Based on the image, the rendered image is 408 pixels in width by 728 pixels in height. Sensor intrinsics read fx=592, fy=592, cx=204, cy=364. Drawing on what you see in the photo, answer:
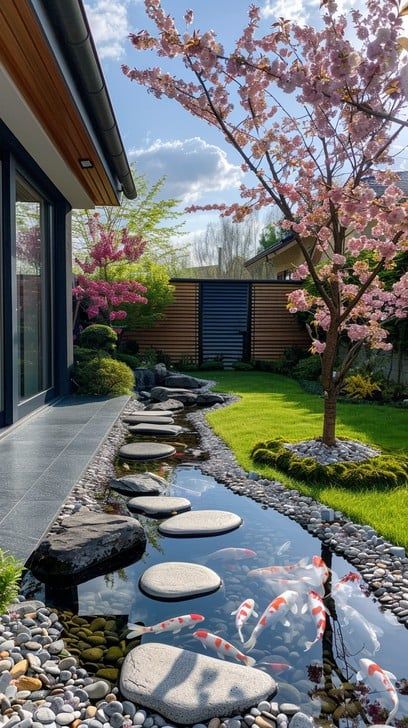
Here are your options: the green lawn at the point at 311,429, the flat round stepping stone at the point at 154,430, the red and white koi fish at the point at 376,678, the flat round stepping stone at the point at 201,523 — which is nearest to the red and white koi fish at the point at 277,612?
the red and white koi fish at the point at 376,678

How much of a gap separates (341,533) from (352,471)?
3.09 feet

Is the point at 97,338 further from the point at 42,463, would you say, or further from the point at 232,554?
the point at 232,554

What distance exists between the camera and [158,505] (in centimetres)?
397

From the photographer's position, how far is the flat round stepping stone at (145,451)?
5.43 metres

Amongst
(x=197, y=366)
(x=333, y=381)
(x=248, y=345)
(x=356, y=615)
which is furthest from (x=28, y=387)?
(x=248, y=345)

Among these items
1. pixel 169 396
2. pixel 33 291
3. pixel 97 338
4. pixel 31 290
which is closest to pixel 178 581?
pixel 31 290

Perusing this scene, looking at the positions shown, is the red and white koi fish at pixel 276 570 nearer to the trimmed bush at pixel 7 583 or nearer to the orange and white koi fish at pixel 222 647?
the orange and white koi fish at pixel 222 647

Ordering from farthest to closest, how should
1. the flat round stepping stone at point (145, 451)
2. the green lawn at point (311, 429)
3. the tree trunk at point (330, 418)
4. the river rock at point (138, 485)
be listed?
the flat round stepping stone at point (145, 451), the tree trunk at point (330, 418), the river rock at point (138, 485), the green lawn at point (311, 429)

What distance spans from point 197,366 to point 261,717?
12280mm

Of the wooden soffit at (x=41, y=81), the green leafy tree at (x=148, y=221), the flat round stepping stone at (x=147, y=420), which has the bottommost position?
the flat round stepping stone at (x=147, y=420)

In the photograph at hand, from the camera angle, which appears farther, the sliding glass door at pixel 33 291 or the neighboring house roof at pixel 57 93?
the sliding glass door at pixel 33 291

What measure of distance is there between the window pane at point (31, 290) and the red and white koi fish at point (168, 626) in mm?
4091

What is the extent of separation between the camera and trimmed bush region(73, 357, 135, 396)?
8.49 meters

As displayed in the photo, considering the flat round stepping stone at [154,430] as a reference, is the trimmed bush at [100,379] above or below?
above
